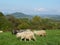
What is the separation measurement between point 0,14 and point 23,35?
49.6 meters

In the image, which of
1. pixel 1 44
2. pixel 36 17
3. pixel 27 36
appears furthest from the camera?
pixel 36 17

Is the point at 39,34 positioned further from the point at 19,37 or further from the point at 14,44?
the point at 14,44

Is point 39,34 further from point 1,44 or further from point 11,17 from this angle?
point 11,17

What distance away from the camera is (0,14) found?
60.4 metres

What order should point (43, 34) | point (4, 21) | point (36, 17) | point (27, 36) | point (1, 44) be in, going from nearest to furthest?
point (1, 44)
point (27, 36)
point (43, 34)
point (4, 21)
point (36, 17)

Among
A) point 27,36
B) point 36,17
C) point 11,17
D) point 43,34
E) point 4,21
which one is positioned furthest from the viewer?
point 36,17

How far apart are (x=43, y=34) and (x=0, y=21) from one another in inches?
1451

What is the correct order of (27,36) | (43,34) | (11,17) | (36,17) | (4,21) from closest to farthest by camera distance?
(27,36)
(43,34)
(4,21)
(11,17)
(36,17)

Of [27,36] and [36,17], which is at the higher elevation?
[27,36]

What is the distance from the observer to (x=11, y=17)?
5881 centimetres

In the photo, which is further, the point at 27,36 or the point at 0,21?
the point at 0,21

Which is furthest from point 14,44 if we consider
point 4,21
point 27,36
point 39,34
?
point 4,21

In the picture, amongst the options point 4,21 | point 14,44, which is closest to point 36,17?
point 4,21

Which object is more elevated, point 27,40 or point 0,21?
point 27,40
